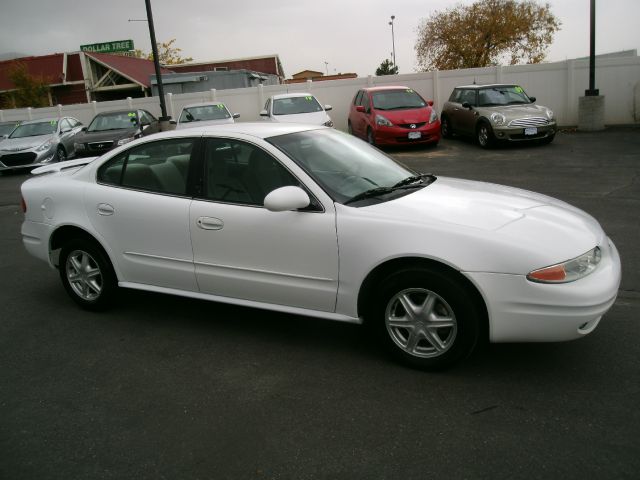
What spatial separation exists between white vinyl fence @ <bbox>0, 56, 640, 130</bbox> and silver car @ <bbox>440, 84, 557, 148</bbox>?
3808mm

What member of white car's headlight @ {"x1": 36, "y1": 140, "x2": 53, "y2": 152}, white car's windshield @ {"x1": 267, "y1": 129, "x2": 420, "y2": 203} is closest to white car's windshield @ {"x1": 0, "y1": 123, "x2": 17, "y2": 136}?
white car's headlight @ {"x1": 36, "y1": 140, "x2": 53, "y2": 152}

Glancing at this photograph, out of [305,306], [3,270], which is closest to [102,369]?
[305,306]

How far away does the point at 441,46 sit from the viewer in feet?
129

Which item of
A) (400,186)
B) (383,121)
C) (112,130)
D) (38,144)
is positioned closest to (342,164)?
(400,186)

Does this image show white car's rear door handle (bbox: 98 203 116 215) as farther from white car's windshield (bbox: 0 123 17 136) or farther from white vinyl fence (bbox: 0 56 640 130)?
white car's windshield (bbox: 0 123 17 136)

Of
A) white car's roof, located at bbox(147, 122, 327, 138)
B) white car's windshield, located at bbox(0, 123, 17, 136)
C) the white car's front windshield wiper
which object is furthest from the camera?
white car's windshield, located at bbox(0, 123, 17, 136)

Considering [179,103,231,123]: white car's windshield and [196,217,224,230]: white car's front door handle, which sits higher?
[179,103,231,123]: white car's windshield

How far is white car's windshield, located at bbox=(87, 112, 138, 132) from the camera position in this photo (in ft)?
56.6

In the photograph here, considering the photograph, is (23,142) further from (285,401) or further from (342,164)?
(285,401)

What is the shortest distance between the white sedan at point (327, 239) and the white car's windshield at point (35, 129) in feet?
45.2

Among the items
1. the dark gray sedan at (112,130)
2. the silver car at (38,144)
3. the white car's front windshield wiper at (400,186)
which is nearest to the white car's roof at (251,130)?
the white car's front windshield wiper at (400,186)

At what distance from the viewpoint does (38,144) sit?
16469mm

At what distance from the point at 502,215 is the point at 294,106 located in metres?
13.7

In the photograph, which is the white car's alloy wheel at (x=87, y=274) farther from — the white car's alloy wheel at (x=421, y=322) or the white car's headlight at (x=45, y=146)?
the white car's headlight at (x=45, y=146)
